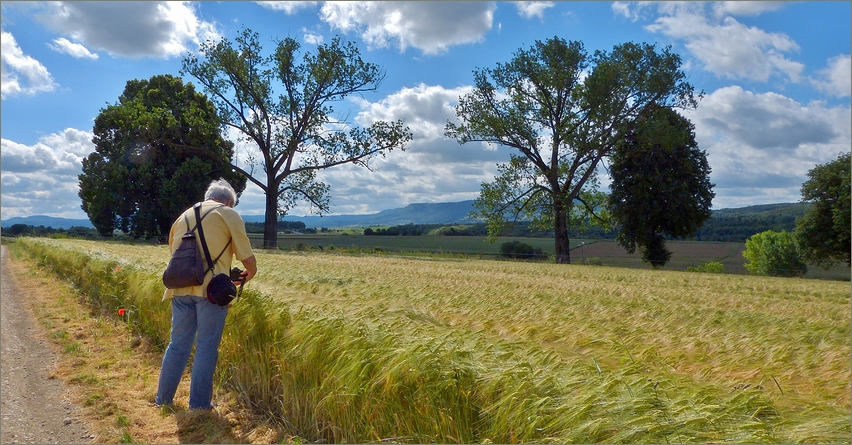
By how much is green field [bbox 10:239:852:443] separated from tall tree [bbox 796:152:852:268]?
35.7 m

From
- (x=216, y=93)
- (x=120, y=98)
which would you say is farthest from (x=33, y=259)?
(x=120, y=98)

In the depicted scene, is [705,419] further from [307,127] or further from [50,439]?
[307,127]

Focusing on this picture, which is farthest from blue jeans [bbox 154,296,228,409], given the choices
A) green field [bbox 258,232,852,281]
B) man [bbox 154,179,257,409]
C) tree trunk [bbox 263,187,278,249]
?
tree trunk [bbox 263,187,278,249]

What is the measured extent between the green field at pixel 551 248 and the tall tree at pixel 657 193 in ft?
6.42

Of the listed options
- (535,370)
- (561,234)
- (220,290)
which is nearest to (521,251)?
(561,234)

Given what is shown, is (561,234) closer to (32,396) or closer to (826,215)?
(826,215)

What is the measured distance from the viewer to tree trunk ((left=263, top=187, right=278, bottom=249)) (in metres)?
37.1

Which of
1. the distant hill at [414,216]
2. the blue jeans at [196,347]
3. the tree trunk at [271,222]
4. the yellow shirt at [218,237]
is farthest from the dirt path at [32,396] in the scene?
the distant hill at [414,216]

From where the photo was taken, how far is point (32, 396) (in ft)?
17.5

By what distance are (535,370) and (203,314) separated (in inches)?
122

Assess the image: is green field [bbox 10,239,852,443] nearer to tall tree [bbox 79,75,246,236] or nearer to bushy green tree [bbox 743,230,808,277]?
tall tree [bbox 79,75,246,236]

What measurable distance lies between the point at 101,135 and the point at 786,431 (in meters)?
47.7

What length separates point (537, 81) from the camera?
3181 cm

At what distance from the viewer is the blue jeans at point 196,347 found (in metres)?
4.80
